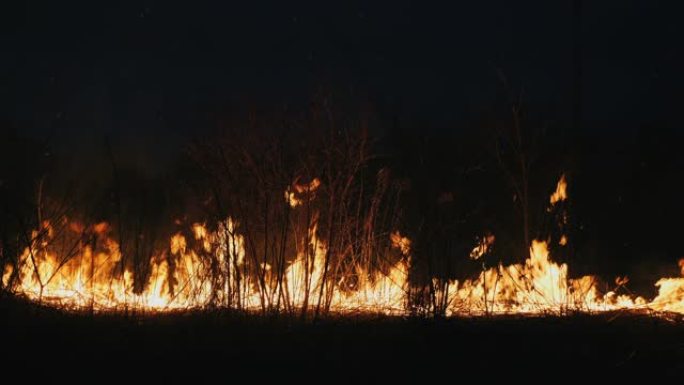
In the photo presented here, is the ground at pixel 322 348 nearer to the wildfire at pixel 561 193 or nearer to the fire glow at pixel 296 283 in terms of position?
the fire glow at pixel 296 283

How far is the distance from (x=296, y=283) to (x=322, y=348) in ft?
7.68

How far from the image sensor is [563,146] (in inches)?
626

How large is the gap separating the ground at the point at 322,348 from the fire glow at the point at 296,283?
18.7 inches

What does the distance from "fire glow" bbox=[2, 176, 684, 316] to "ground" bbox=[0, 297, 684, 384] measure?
18.7 inches

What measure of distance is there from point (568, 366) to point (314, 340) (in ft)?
8.20

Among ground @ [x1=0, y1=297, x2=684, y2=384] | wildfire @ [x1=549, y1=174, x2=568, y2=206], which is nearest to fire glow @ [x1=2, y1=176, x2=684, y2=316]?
wildfire @ [x1=549, y1=174, x2=568, y2=206]

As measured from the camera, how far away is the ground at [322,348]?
6.64 m

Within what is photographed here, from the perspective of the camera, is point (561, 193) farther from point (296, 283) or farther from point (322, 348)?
point (322, 348)

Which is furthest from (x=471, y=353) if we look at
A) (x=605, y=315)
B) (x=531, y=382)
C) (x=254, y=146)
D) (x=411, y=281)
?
(x=254, y=146)

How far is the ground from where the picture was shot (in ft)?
21.8

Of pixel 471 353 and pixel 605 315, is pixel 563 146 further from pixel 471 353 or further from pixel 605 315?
pixel 471 353

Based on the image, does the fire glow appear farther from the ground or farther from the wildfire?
the ground

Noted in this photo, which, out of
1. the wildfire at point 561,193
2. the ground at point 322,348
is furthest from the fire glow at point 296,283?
the ground at point 322,348

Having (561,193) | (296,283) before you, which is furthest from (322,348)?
(561,193)
